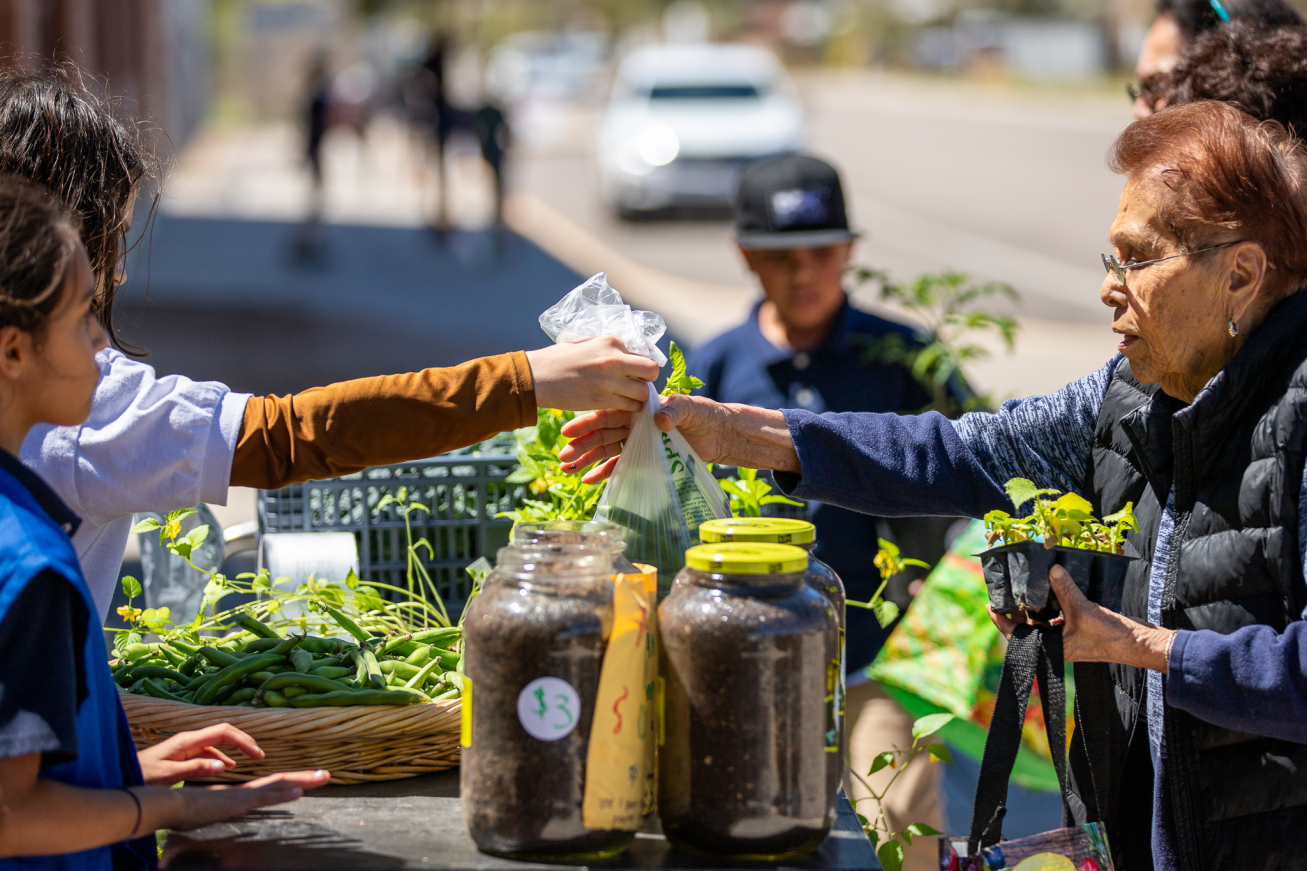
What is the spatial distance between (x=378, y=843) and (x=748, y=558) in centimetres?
61

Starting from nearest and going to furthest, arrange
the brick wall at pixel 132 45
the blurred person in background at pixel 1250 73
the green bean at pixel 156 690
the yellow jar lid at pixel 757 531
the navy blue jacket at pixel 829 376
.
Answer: the yellow jar lid at pixel 757 531 < the green bean at pixel 156 690 < the blurred person in background at pixel 1250 73 < the navy blue jacket at pixel 829 376 < the brick wall at pixel 132 45

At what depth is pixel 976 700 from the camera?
Answer: 9.87 feet

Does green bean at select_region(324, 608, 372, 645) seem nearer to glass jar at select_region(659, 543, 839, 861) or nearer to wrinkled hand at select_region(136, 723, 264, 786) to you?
wrinkled hand at select_region(136, 723, 264, 786)

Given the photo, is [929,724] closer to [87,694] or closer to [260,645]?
[260,645]

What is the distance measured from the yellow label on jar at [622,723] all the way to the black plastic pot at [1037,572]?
549mm

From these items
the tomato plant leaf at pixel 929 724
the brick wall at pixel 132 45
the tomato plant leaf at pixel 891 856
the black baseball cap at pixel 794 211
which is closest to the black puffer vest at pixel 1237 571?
the tomato plant leaf at pixel 929 724

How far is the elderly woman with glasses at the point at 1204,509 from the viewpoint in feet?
6.00

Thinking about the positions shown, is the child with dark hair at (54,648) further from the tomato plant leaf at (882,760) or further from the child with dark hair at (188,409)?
→ the tomato plant leaf at (882,760)

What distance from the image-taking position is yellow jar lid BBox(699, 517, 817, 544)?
5.39 ft

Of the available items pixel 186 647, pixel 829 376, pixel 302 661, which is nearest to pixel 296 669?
pixel 302 661

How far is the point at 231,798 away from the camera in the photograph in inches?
62.2

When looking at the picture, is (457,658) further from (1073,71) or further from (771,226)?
(1073,71)

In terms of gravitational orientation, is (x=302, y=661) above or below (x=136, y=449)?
below

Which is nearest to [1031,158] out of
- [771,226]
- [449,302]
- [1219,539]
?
[449,302]
